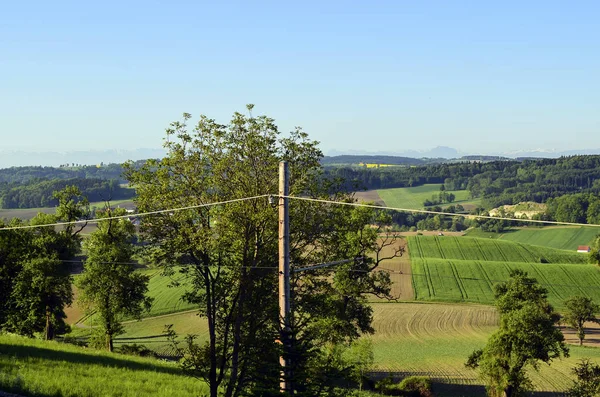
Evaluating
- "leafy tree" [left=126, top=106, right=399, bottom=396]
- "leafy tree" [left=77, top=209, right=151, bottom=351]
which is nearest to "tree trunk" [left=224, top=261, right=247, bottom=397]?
"leafy tree" [left=126, top=106, right=399, bottom=396]

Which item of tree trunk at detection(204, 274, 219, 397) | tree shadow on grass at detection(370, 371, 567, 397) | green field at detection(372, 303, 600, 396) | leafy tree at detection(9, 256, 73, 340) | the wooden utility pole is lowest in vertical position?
green field at detection(372, 303, 600, 396)

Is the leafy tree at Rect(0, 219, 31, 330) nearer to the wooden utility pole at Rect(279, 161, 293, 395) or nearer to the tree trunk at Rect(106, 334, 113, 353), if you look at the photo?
the tree trunk at Rect(106, 334, 113, 353)

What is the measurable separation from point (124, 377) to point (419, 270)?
261ft

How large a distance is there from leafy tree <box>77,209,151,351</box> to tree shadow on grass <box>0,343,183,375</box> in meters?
12.4

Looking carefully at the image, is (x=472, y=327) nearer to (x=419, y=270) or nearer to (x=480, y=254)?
(x=419, y=270)

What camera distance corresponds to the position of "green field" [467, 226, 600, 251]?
138 m

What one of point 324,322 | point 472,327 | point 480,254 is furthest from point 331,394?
point 480,254

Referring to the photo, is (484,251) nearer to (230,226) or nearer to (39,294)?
(39,294)

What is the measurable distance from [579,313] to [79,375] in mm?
61585

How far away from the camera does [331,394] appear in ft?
48.5

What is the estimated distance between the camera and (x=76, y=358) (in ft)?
92.7

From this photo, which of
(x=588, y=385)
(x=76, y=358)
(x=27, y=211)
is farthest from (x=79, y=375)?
(x=27, y=211)

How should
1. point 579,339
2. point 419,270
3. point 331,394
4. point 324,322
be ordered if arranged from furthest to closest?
point 419,270 < point 579,339 < point 324,322 < point 331,394

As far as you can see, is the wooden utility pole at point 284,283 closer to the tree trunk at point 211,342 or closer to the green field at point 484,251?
the tree trunk at point 211,342
